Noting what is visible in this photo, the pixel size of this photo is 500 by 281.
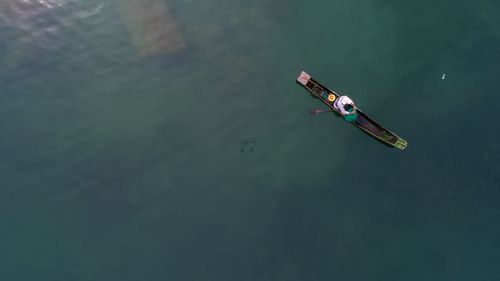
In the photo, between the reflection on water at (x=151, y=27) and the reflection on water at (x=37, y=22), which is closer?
the reflection on water at (x=37, y=22)

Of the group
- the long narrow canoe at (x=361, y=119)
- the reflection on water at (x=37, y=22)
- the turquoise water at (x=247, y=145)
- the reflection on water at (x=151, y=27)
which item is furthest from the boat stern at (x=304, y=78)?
the reflection on water at (x=37, y=22)

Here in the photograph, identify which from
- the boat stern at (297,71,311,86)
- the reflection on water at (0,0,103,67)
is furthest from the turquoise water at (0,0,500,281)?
the boat stern at (297,71,311,86)

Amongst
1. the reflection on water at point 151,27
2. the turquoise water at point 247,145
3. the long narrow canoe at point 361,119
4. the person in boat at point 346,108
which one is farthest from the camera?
the reflection on water at point 151,27

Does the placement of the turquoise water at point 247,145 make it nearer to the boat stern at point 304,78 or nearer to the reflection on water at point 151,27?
the reflection on water at point 151,27

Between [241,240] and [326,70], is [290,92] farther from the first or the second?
[241,240]

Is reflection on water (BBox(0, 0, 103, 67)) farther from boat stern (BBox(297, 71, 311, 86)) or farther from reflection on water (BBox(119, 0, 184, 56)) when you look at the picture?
boat stern (BBox(297, 71, 311, 86))

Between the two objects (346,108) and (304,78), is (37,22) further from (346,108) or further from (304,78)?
(346,108)
